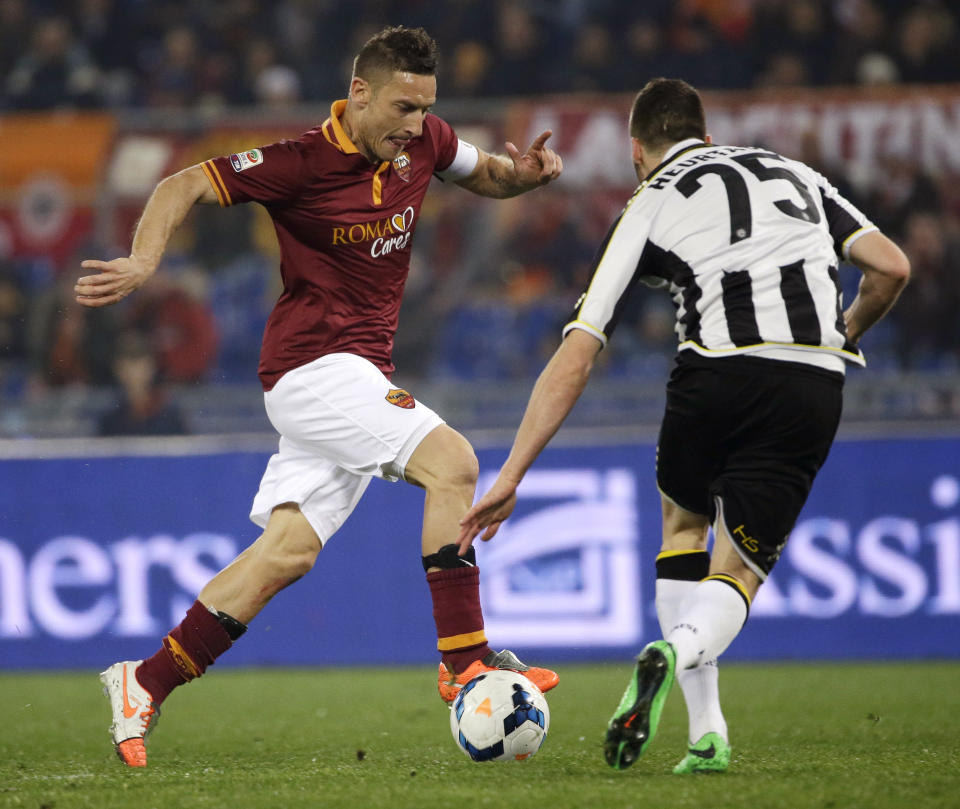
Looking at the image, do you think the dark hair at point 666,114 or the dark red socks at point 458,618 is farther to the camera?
the dark red socks at point 458,618

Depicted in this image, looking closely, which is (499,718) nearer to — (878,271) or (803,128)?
(878,271)

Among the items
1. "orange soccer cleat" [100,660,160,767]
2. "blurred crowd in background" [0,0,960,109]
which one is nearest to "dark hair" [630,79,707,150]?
"orange soccer cleat" [100,660,160,767]

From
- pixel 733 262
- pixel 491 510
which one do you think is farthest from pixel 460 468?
pixel 733 262

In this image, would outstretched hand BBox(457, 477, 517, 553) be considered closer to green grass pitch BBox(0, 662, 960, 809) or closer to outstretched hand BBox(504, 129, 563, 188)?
green grass pitch BBox(0, 662, 960, 809)

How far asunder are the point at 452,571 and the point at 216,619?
80 centimetres

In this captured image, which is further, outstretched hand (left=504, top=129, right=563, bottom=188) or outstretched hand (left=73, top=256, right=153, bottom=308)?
outstretched hand (left=504, top=129, right=563, bottom=188)

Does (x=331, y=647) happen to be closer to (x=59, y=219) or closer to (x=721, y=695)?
(x=721, y=695)

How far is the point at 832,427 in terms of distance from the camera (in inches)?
140

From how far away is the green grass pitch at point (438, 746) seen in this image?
126 inches

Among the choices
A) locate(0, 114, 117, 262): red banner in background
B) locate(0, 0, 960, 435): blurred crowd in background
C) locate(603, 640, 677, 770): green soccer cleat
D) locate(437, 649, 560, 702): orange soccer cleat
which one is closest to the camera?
locate(603, 640, 677, 770): green soccer cleat

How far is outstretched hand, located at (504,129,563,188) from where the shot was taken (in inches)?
186

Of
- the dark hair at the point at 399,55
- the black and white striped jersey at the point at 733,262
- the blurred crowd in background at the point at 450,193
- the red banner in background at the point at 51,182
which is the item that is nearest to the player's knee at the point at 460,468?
the black and white striped jersey at the point at 733,262

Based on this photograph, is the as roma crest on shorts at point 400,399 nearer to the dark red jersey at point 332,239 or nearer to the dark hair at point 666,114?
the dark red jersey at point 332,239

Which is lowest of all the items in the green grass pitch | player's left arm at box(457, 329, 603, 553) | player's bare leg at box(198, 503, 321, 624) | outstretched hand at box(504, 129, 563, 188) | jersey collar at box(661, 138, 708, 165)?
the green grass pitch
